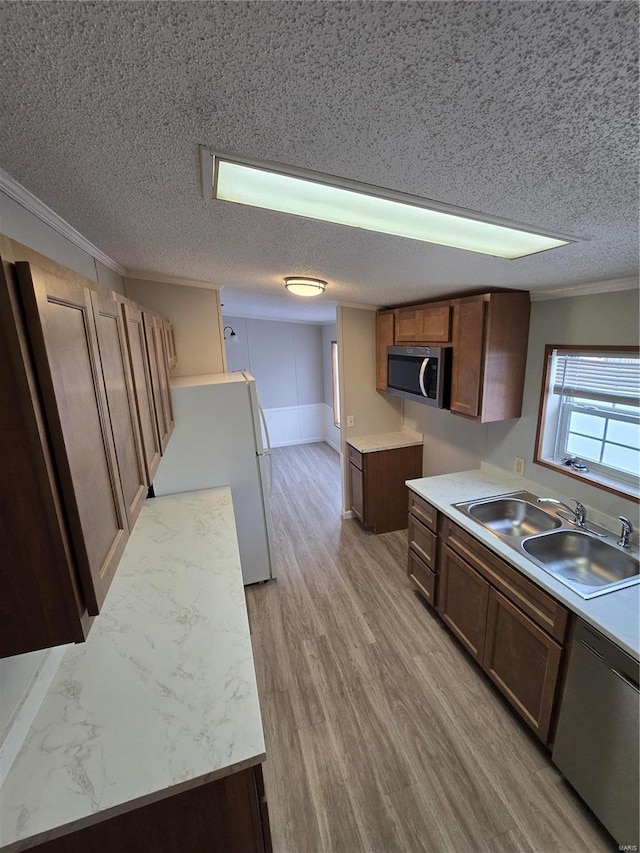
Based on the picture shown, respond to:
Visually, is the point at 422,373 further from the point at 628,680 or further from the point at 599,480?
the point at 628,680

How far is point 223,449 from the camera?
2.57m

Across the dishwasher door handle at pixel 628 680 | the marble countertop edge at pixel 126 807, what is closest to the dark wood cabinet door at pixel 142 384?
the marble countertop edge at pixel 126 807

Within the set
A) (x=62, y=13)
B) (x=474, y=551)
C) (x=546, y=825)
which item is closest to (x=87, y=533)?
(x=62, y=13)

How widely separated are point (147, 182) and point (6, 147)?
308 mm

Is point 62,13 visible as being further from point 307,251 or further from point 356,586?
point 356,586

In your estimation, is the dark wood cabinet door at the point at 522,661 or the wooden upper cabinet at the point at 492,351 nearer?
the dark wood cabinet door at the point at 522,661

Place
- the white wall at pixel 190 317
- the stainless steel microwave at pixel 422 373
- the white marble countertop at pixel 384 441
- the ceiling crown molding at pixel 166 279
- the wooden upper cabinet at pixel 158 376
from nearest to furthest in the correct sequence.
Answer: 1. the wooden upper cabinet at pixel 158 376
2. the stainless steel microwave at pixel 422 373
3. the ceiling crown molding at pixel 166 279
4. the white wall at pixel 190 317
5. the white marble countertop at pixel 384 441

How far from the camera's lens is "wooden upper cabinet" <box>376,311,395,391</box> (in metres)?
3.26

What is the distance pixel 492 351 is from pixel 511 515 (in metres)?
1.05

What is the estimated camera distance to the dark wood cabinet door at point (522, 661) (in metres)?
1.55

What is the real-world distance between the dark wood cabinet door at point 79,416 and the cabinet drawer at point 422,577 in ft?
6.92

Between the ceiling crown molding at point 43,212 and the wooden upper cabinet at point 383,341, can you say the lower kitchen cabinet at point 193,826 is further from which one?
the wooden upper cabinet at point 383,341

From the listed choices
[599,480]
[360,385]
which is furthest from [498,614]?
[360,385]

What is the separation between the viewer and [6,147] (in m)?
0.84
